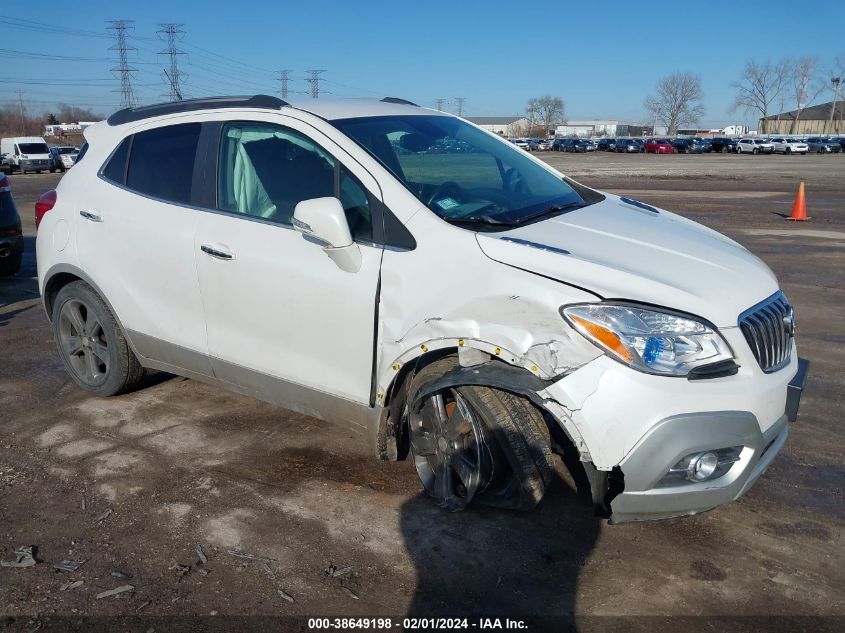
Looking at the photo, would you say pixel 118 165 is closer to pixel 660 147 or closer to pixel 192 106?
pixel 192 106

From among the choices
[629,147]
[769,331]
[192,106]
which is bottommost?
[629,147]

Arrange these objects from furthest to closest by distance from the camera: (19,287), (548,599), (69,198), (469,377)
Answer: (19,287), (69,198), (469,377), (548,599)

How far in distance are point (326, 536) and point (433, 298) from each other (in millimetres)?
1182

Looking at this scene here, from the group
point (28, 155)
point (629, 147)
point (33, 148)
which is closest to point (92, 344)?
point (28, 155)

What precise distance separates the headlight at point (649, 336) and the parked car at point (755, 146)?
70051 millimetres

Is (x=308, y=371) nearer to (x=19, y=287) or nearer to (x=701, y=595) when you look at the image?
(x=701, y=595)

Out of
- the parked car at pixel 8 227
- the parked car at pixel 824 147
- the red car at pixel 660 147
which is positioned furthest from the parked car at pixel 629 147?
the parked car at pixel 8 227

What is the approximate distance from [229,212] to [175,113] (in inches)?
34.8

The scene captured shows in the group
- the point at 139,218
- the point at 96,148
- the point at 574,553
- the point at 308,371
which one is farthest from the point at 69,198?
the point at 574,553

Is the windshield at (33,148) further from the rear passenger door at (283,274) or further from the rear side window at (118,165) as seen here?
the rear passenger door at (283,274)

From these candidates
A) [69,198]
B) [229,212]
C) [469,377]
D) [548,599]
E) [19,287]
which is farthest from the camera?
[19,287]

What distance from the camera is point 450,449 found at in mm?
3553

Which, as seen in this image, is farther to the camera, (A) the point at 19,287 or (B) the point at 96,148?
(A) the point at 19,287

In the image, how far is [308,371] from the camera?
3.80 m
